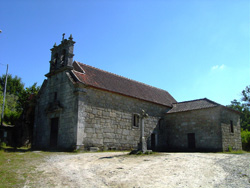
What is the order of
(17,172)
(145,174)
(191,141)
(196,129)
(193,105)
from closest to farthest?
(145,174) < (17,172) < (196,129) < (191,141) < (193,105)

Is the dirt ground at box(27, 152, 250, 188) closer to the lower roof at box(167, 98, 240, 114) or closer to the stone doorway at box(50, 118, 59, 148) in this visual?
the stone doorway at box(50, 118, 59, 148)

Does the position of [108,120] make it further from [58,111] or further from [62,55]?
[62,55]

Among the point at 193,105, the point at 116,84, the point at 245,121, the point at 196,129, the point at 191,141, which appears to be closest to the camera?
the point at 116,84

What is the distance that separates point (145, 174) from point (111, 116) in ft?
32.7

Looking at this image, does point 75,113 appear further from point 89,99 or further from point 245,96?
point 245,96

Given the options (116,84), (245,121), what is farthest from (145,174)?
(245,121)

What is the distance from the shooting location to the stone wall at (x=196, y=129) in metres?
20.2

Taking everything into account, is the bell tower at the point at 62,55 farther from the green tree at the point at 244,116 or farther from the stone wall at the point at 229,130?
the green tree at the point at 244,116

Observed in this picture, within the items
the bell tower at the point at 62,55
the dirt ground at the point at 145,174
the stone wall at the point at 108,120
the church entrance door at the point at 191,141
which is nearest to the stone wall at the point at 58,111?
the bell tower at the point at 62,55

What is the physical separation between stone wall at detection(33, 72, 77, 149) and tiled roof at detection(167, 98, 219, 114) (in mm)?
10311

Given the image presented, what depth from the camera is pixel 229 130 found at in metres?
21.3

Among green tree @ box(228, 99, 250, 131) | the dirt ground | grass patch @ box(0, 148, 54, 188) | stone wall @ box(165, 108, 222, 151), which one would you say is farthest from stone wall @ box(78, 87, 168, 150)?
green tree @ box(228, 99, 250, 131)

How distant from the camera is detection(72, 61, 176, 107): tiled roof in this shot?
1839 cm

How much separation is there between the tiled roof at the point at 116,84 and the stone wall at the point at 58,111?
1.40m
